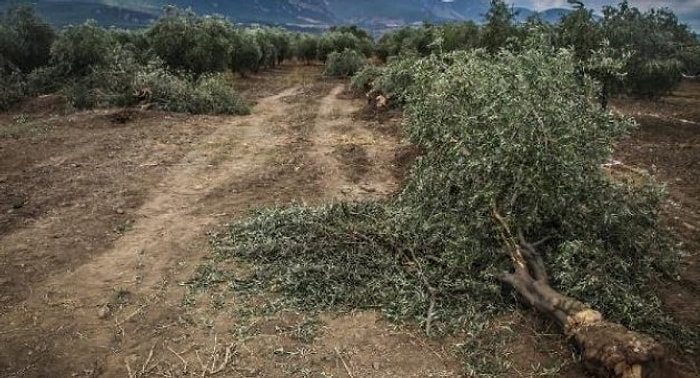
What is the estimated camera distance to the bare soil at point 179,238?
18.3 feet

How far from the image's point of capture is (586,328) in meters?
5.27

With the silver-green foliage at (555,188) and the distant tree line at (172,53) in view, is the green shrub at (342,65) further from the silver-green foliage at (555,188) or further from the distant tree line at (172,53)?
the silver-green foliage at (555,188)

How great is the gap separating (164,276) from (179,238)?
1.25 meters

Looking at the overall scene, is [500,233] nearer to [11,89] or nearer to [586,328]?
[586,328]

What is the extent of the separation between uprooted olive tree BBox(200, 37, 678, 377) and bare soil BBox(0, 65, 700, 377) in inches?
16.7

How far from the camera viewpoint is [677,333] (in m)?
5.81

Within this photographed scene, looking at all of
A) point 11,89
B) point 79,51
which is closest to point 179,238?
point 79,51

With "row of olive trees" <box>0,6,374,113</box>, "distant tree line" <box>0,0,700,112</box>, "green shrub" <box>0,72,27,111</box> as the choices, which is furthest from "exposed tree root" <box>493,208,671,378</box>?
"green shrub" <box>0,72,27,111</box>

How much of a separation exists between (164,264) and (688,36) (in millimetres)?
44852

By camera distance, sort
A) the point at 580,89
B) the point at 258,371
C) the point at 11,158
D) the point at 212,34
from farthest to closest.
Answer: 1. the point at 212,34
2. the point at 11,158
3. the point at 580,89
4. the point at 258,371

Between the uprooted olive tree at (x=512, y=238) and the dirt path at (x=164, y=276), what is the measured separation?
0.68 metres

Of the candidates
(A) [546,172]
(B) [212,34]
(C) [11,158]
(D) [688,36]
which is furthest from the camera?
(D) [688,36]

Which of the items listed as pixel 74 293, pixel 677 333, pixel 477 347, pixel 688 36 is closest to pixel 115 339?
pixel 74 293

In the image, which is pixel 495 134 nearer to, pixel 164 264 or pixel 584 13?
pixel 164 264
